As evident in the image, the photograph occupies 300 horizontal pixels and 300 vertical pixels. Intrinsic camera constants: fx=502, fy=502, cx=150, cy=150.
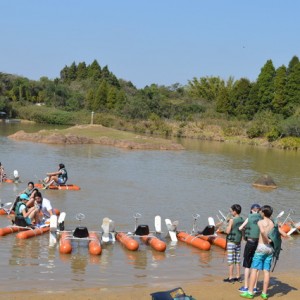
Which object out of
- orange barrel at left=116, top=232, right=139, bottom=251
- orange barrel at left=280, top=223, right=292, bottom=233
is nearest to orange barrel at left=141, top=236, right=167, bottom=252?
orange barrel at left=116, top=232, right=139, bottom=251

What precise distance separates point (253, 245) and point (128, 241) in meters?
4.08

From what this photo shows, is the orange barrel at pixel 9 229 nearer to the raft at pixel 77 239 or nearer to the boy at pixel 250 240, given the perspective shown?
the raft at pixel 77 239

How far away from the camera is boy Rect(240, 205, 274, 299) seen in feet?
24.6

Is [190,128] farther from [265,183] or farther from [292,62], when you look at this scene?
[265,183]

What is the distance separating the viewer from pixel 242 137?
5772cm

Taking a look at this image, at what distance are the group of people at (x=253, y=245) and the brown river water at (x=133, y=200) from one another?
52.3 inches

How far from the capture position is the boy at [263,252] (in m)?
7.51

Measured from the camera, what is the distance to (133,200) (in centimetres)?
1872

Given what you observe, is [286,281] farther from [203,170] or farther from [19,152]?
[19,152]

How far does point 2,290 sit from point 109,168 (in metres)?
20.3

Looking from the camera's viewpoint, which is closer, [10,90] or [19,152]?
[19,152]

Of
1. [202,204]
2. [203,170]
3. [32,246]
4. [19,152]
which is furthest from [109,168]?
[32,246]

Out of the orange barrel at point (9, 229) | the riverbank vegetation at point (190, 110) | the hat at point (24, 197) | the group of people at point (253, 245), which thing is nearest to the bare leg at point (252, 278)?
the group of people at point (253, 245)

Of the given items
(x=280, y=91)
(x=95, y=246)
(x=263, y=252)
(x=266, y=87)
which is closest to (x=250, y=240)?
(x=263, y=252)
